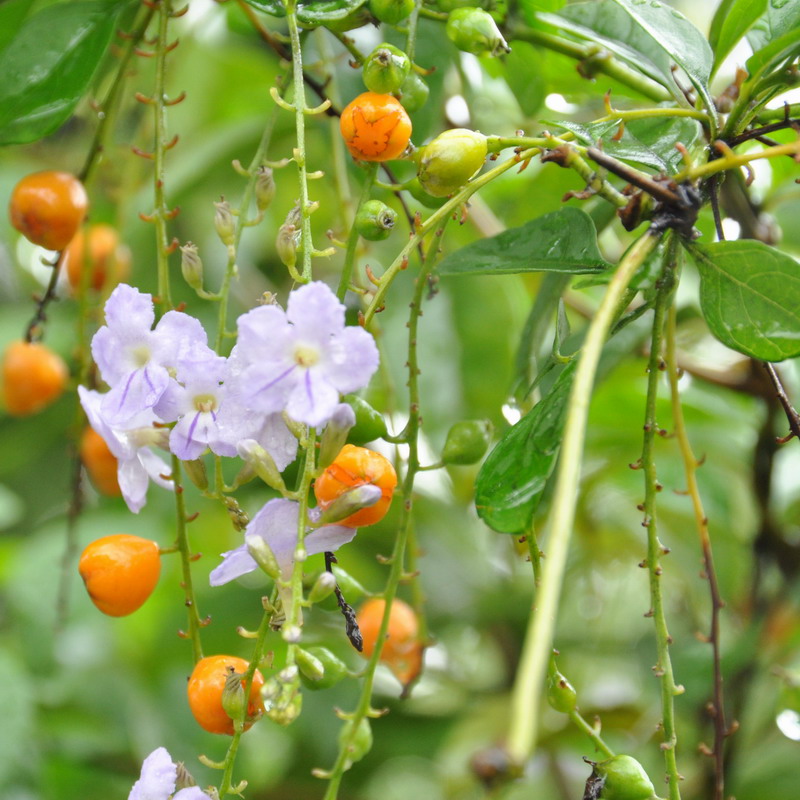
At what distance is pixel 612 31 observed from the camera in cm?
75

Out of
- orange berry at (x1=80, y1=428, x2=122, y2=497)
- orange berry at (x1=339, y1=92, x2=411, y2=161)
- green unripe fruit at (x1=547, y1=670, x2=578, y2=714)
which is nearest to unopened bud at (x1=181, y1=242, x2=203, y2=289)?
orange berry at (x1=339, y1=92, x2=411, y2=161)

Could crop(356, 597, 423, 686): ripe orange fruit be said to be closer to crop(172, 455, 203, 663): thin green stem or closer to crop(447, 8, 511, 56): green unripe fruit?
crop(172, 455, 203, 663): thin green stem

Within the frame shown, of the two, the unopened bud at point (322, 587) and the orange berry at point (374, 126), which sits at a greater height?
the orange berry at point (374, 126)

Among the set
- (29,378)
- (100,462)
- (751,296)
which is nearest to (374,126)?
(751,296)

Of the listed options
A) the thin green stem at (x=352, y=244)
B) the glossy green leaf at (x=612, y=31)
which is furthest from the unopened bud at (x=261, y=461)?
the glossy green leaf at (x=612, y=31)

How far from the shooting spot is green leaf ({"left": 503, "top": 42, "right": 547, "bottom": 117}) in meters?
0.83

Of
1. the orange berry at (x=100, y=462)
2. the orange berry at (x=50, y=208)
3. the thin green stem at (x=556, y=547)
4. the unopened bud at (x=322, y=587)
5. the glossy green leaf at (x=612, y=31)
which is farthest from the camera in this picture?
the orange berry at (x=100, y=462)

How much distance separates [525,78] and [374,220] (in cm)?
38

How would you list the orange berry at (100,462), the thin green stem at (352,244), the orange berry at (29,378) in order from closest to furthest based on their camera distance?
the thin green stem at (352,244)
the orange berry at (100,462)
the orange berry at (29,378)

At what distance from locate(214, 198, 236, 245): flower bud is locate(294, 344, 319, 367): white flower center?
0.15 m

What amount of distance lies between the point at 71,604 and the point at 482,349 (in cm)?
69

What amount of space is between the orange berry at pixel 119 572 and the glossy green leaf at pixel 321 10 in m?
0.37

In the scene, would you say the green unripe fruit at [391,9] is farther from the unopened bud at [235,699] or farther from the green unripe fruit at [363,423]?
the unopened bud at [235,699]

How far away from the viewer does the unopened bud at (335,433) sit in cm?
47
